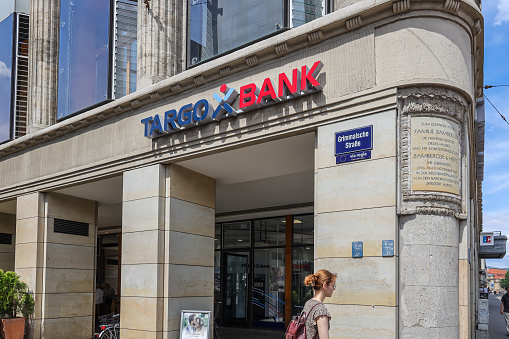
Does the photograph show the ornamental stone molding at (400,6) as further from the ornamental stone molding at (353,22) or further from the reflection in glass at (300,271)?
the reflection in glass at (300,271)

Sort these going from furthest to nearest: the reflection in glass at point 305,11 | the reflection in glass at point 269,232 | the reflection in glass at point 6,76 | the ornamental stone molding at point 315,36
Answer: the reflection in glass at point 6,76
the reflection in glass at point 269,232
the reflection in glass at point 305,11
the ornamental stone molding at point 315,36

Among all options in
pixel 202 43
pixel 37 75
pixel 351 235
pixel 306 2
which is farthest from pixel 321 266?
pixel 37 75

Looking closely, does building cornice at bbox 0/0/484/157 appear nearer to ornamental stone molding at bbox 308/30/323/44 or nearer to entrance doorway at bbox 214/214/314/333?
ornamental stone molding at bbox 308/30/323/44

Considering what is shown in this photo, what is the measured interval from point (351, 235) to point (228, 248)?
10735mm

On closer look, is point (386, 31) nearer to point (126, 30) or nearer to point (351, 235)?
point (351, 235)

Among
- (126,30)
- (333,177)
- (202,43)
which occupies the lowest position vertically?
(333,177)

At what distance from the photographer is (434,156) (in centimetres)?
767

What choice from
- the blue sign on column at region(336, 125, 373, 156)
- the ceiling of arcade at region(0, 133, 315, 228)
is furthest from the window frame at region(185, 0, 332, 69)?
the blue sign on column at region(336, 125, 373, 156)

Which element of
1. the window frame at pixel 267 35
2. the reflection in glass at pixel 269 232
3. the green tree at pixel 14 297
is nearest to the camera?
the window frame at pixel 267 35

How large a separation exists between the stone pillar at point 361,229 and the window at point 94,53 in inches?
261

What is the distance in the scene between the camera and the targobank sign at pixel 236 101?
8.95m

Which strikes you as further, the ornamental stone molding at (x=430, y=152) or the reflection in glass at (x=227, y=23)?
the reflection in glass at (x=227, y=23)

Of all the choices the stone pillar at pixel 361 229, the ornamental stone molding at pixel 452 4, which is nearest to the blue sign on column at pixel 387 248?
the stone pillar at pixel 361 229

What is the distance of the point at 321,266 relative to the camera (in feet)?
27.6
